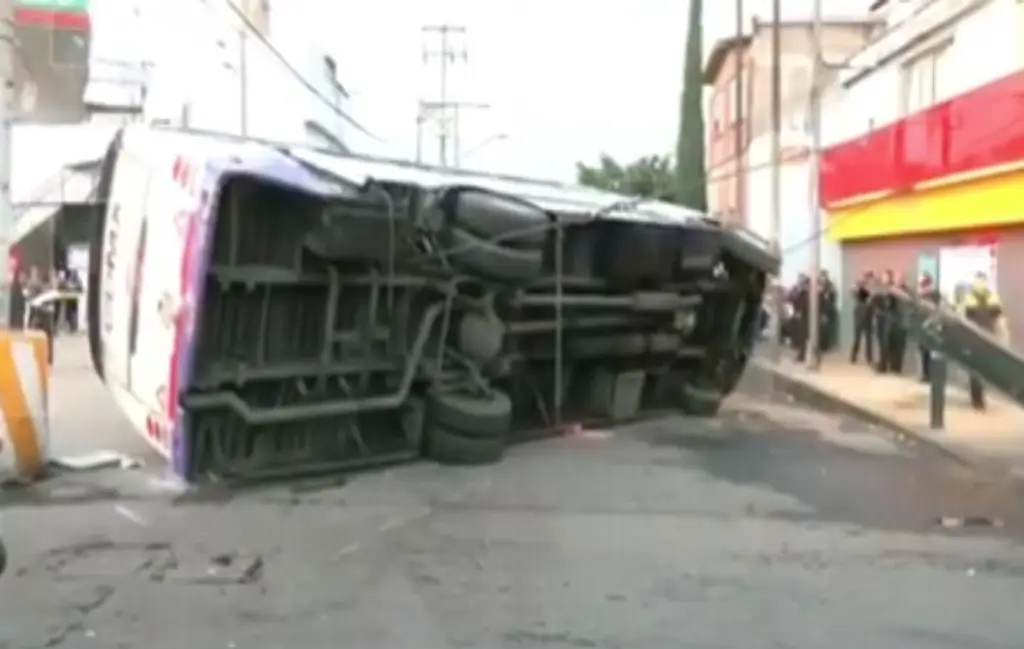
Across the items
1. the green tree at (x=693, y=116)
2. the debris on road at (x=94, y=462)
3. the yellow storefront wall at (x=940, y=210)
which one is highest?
the green tree at (x=693, y=116)

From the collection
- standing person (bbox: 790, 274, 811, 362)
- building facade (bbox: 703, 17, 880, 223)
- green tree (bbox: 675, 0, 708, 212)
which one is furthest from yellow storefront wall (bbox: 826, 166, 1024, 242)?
green tree (bbox: 675, 0, 708, 212)

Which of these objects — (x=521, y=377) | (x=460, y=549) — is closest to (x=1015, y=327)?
(x=521, y=377)

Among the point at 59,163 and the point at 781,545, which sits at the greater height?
the point at 59,163

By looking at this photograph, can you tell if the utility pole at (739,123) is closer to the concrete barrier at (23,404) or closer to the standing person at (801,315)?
the standing person at (801,315)

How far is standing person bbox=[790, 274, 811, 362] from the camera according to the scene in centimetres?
3041

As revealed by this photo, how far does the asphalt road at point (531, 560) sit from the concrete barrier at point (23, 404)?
0.37m

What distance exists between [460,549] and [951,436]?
8547 millimetres

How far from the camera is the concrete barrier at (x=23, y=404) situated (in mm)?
12023

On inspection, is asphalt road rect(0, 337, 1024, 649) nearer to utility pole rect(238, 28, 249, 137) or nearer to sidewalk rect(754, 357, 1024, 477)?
sidewalk rect(754, 357, 1024, 477)

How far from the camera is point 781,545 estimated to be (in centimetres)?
995

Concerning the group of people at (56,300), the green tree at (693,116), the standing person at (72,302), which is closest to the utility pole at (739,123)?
the green tree at (693,116)

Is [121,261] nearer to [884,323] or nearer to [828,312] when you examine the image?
[884,323]

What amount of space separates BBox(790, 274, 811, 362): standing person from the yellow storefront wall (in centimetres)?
136

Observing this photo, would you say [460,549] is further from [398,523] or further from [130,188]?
[130,188]
